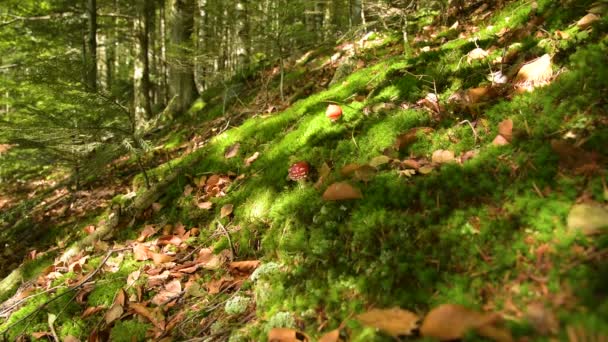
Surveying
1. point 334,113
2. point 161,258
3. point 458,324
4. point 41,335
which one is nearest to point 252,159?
point 334,113

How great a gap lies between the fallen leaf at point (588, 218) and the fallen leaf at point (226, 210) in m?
2.24

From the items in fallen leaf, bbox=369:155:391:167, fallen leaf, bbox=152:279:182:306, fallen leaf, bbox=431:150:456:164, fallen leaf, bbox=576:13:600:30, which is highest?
fallen leaf, bbox=576:13:600:30

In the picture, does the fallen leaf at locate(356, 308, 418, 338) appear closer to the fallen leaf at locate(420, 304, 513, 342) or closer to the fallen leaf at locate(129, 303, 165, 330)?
the fallen leaf at locate(420, 304, 513, 342)

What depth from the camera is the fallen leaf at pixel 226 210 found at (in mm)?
3027

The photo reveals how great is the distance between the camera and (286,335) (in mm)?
1711

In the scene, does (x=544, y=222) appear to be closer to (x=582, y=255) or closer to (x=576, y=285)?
(x=582, y=255)

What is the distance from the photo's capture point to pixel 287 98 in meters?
5.41

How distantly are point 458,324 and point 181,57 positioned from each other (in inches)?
273

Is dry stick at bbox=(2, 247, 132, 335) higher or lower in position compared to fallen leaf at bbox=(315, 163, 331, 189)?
lower

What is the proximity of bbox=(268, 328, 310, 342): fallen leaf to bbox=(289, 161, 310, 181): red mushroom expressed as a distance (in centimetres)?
117

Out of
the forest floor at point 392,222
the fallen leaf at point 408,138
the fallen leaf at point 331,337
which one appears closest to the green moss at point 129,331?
the forest floor at point 392,222

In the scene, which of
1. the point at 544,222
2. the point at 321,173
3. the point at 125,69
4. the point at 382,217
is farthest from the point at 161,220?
the point at 125,69

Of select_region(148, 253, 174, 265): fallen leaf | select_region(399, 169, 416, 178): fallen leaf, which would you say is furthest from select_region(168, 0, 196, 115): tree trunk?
select_region(399, 169, 416, 178): fallen leaf

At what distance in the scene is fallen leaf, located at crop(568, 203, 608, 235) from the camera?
1456 millimetres
